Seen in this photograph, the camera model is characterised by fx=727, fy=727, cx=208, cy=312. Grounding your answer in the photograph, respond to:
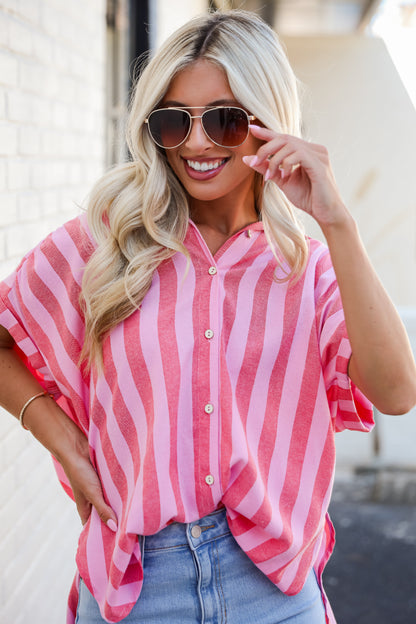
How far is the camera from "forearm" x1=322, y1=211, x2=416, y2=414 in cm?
141

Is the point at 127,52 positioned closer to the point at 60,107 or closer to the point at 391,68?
the point at 60,107

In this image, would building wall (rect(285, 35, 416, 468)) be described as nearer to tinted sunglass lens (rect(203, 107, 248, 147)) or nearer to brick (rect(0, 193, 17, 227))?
brick (rect(0, 193, 17, 227))

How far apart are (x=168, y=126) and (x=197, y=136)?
0.26ft

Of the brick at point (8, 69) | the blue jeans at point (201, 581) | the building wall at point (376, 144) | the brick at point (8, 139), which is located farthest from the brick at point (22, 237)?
the building wall at point (376, 144)

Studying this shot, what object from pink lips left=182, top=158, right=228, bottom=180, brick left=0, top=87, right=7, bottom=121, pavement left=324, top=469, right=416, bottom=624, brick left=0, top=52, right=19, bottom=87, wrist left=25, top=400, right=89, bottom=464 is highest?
brick left=0, top=52, right=19, bottom=87

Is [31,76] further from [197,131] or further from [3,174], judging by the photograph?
[197,131]

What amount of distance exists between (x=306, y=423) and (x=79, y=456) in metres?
0.52

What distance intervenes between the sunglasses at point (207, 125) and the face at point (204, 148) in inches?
0.6

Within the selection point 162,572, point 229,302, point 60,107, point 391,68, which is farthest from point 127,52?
point 391,68

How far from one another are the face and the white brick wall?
0.84 m

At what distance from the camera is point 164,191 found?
1.73 meters

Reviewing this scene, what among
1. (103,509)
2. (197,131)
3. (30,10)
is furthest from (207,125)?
(30,10)

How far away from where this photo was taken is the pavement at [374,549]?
149 inches

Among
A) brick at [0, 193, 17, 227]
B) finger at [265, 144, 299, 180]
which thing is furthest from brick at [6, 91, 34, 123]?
finger at [265, 144, 299, 180]
